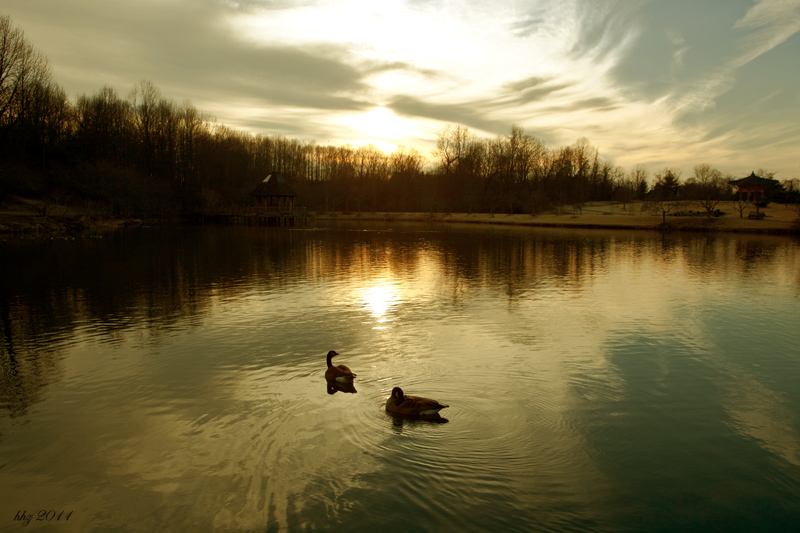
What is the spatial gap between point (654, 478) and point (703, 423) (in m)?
2.04

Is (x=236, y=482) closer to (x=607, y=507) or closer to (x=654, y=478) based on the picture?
(x=607, y=507)

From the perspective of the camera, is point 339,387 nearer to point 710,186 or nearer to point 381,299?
point 381,299

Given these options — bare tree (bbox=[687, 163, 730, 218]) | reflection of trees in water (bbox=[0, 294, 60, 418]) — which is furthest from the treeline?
reflection of trees in water (bbox=[0, 294, 60, 418])

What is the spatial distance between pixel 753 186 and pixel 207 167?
8138cm

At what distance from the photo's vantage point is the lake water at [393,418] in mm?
5238

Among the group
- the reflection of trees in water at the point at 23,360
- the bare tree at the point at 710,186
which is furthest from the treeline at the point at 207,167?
the reflection of trees in water at the point at 23,360

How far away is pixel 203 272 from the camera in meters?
21.1

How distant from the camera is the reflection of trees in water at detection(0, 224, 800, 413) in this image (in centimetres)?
1184

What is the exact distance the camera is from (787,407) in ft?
25.6

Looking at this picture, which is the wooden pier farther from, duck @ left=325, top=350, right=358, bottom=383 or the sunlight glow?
duck @ left=325, top=350, right=358, bottom=383

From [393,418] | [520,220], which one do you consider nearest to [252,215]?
[520,220]

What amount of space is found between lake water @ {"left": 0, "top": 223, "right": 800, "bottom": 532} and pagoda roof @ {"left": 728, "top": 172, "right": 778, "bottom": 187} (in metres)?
66.6

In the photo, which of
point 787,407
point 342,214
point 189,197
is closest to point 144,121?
point 189,197

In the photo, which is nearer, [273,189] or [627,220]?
[627,220]
